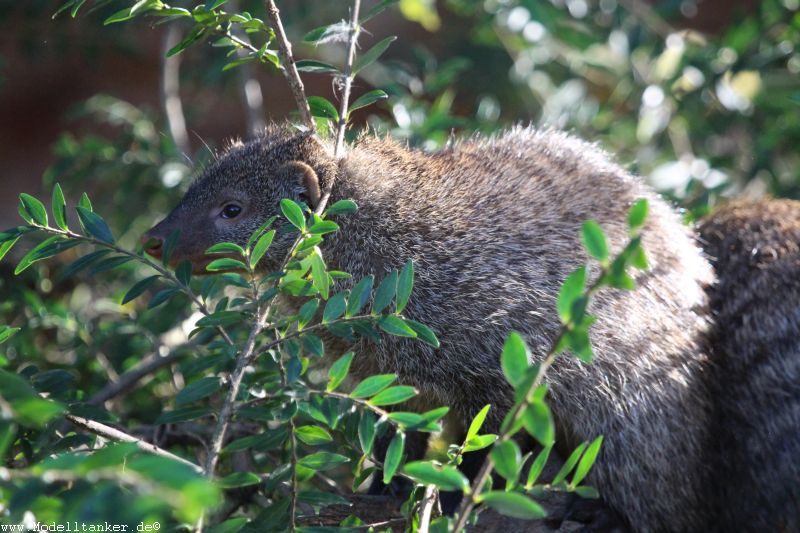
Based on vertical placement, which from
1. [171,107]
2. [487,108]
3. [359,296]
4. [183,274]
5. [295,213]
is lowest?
[183,274]

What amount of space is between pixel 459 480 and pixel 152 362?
169 cm

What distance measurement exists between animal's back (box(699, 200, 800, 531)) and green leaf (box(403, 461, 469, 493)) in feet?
3.99

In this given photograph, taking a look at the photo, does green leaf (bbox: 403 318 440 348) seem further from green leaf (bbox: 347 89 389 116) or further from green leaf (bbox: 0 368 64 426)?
green leaf (bbox: 0 368 64 426)

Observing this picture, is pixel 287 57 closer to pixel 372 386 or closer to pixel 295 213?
pixel 295 213

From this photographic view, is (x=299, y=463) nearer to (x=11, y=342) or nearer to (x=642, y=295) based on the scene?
(x=642, y=295)

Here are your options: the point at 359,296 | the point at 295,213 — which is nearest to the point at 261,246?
the point at 295,213

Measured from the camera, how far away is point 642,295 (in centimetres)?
223

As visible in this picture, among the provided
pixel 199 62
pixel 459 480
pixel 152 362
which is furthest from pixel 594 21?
pixel 459 480

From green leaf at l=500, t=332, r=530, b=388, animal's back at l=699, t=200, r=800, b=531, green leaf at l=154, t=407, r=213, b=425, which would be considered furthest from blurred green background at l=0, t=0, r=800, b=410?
green leaf at l=500, t=332, r=530, b=388

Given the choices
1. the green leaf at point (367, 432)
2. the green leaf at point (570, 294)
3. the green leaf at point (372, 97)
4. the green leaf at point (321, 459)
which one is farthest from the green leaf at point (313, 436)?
the green leaf at point (372, 97)

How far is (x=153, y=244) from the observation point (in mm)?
2205

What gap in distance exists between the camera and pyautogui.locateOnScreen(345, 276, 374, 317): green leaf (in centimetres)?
163

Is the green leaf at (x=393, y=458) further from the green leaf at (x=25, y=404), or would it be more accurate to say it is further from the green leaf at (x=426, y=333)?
the green leaf at (x=25, y=404)

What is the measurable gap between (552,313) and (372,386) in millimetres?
832
